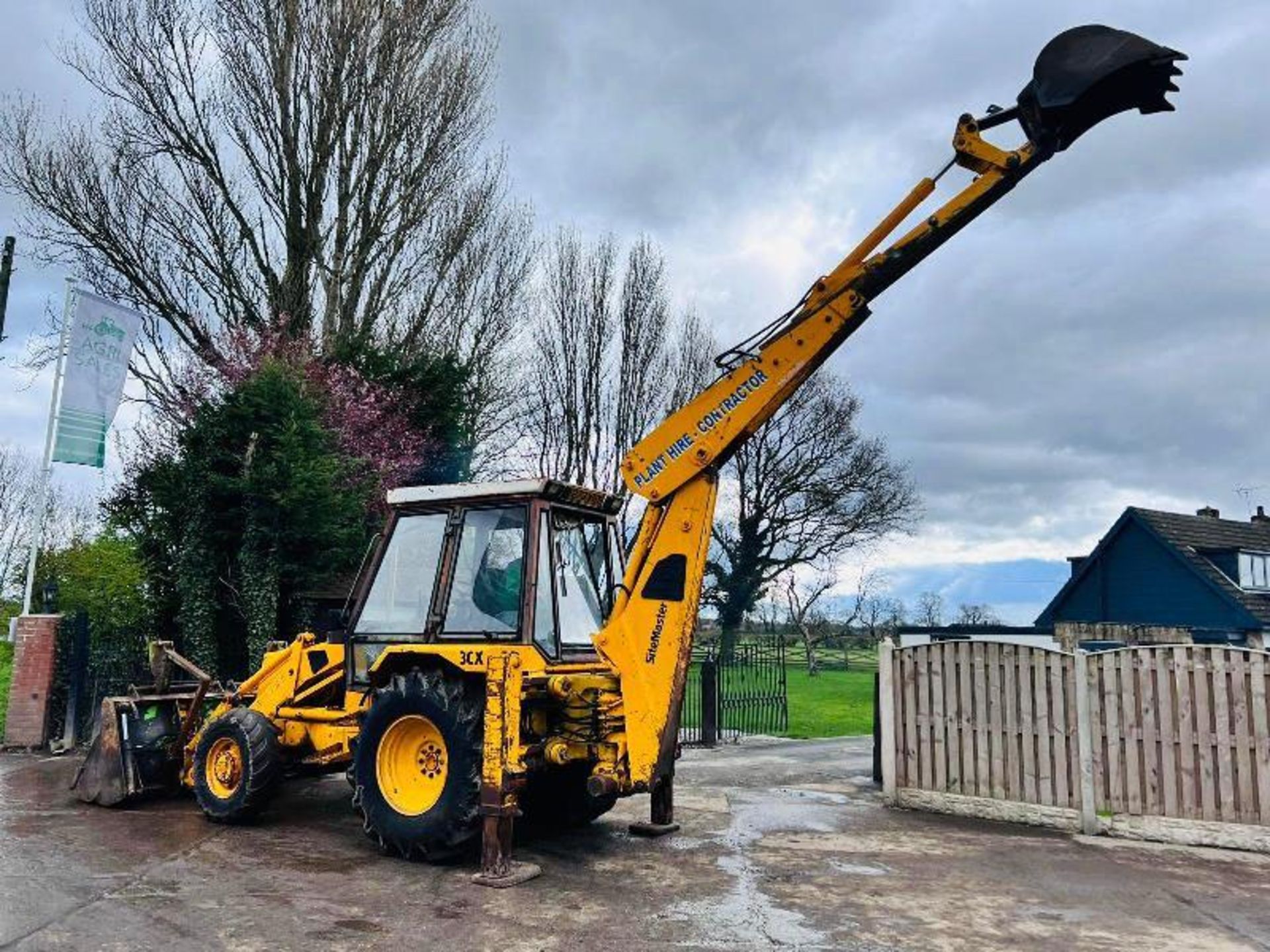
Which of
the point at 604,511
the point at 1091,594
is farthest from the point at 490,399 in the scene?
the point at 1091,594

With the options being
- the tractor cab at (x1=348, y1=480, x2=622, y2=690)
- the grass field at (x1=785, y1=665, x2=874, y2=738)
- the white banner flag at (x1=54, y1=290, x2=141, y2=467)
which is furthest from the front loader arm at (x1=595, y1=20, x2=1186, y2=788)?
the grass field at (x1=785, y1=665, x2=874, y2=738)

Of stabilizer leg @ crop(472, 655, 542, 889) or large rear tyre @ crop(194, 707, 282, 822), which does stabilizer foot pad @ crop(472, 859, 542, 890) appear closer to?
stabilizer leg @ crop(472, 655, 542, 889)

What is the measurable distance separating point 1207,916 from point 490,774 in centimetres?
429

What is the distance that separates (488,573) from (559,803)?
215 cm

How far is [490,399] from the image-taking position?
21.1 meters

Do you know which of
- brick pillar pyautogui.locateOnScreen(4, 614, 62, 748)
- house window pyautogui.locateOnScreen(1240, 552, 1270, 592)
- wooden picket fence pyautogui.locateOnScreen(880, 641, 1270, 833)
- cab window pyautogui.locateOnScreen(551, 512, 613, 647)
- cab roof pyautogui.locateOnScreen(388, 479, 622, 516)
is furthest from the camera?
house window pyautogui.locateOnScreen(1240, 552, 1270, 592)

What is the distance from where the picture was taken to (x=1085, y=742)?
26.1ft

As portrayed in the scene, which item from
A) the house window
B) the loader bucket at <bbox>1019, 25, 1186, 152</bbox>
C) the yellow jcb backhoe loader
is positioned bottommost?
the yellow jcb backhoe loader

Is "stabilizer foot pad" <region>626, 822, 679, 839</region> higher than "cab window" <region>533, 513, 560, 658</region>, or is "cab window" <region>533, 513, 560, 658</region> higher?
"cab window" <region>533, 513, 560, 658</region>

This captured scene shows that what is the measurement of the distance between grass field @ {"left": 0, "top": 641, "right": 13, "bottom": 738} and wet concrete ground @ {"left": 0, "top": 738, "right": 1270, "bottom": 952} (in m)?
5.53

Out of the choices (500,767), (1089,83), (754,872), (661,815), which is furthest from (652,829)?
(1089,83)

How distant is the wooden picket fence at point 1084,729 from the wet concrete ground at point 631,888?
1.35ft

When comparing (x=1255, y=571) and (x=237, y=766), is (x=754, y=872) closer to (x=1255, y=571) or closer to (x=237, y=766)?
(x=237, y=766)

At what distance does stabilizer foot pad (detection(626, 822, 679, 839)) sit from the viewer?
7.34m
